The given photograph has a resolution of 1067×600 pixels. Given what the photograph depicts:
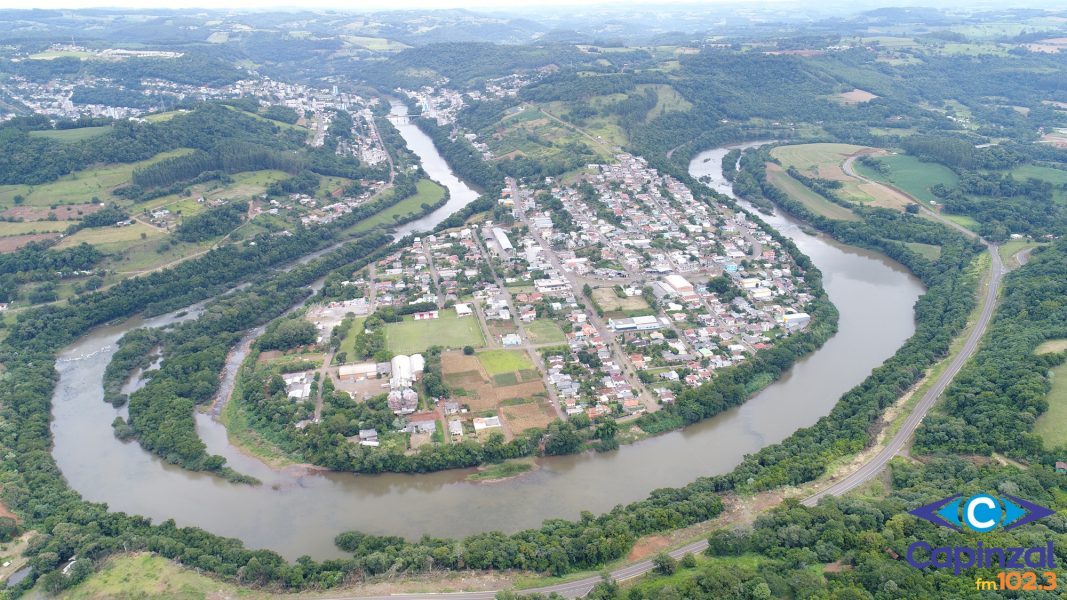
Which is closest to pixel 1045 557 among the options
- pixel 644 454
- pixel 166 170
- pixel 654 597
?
pixel 654 597

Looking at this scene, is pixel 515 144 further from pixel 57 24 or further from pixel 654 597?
pixel 57 24

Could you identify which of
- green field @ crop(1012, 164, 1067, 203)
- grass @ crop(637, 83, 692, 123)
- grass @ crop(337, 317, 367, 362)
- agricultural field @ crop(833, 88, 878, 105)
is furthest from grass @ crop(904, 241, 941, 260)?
agricultural field @ crop(833, 88, 878, 105)

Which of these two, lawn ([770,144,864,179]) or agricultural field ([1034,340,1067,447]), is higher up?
lawn ([770,144,864,179])

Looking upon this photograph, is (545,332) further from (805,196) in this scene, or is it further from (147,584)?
(805,196)

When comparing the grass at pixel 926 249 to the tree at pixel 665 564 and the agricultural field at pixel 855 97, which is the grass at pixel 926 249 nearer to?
the tree at pixel 665 564

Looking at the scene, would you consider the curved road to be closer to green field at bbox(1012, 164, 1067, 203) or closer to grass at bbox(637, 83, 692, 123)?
green field at bbox(1012, 164, 1067, 203)

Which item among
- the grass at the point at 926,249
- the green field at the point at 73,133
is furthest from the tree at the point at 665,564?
the green field at the point at 73,133

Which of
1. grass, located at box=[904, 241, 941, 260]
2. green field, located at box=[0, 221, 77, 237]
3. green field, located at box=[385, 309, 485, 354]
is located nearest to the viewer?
green field, located at box=[385, 309, 485, 354]
